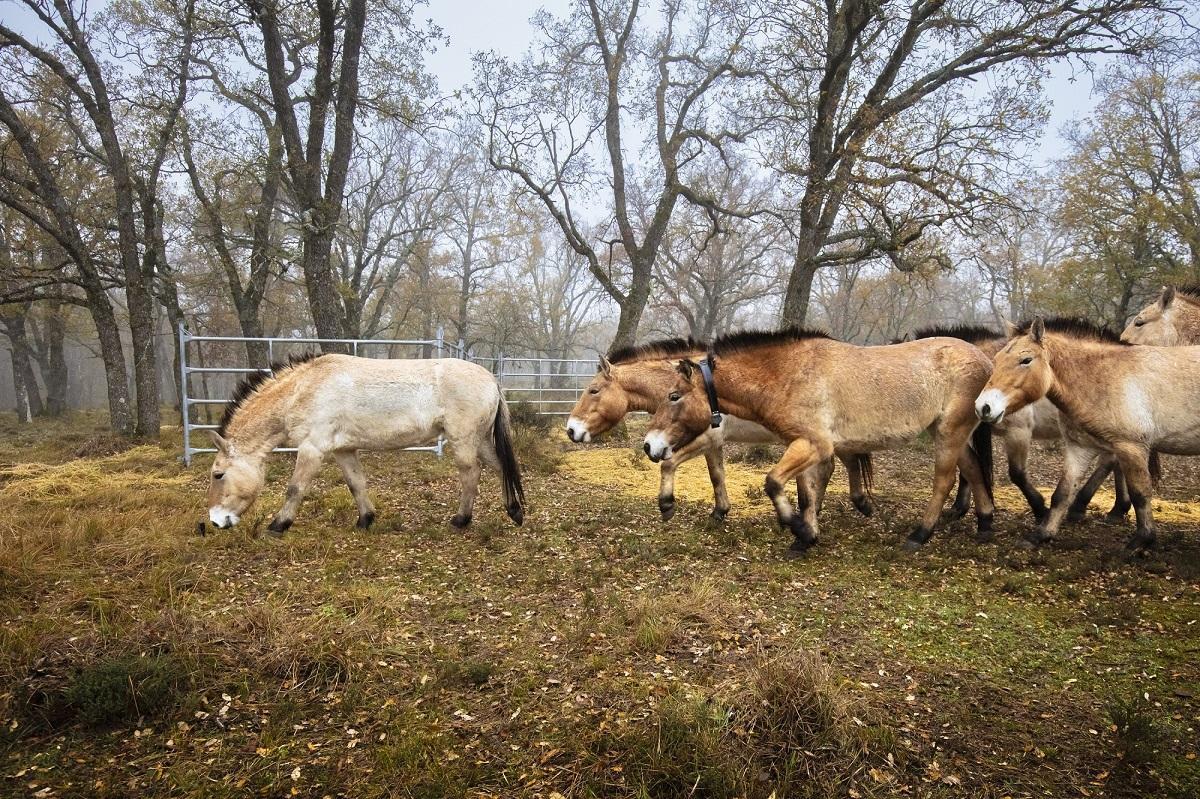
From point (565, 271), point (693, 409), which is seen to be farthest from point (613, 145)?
point (565, 271)

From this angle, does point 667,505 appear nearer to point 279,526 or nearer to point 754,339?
point 754,339

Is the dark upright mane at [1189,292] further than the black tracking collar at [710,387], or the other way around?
the dark upright mane at [1189,292]

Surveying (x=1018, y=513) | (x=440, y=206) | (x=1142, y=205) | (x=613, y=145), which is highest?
(x=440, y=206)

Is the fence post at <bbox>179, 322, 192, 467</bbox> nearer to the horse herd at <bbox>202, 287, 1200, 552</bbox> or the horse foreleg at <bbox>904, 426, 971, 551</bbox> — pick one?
the horse herd at <bbox>202, 287, 1200, 552</bbox>

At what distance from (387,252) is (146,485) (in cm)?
2195

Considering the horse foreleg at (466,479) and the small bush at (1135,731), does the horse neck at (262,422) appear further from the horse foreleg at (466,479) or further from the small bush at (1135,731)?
the small bush at (1135,731)

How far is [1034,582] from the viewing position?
4.64 meters

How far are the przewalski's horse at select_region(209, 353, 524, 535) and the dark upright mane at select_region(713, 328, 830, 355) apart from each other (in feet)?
8.68

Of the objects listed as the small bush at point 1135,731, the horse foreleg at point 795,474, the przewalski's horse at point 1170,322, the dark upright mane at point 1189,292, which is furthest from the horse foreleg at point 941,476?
the dark upright mane at point 1189,292

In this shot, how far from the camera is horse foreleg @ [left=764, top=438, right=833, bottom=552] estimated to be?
210 inches

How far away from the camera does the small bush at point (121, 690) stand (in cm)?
277

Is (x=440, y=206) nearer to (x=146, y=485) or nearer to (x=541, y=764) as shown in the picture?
(x=146, y=485)

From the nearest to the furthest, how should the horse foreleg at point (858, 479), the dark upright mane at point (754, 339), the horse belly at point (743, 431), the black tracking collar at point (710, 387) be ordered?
the black tracking collar at point (710, 387), the dark upright mane at point (754, 339), the horse foreleg at point (858, 479), the horse belly at point (743, 431)

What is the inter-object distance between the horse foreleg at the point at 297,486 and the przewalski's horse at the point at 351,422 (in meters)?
0.01
